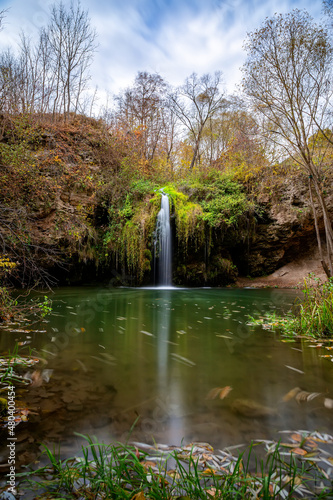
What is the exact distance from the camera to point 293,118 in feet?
16.6

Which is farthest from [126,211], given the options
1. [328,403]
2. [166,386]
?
[328,403]

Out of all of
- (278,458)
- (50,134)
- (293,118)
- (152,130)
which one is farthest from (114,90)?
(278,458)

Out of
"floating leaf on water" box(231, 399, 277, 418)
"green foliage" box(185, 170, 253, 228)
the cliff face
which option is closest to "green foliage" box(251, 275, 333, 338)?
"floating leaf on water" box(231, 399, 277, 418)

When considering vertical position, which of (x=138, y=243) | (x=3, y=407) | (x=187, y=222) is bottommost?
(x=3, y=407)

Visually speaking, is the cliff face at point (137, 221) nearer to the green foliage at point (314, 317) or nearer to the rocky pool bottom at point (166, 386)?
the rocky pool bottom at point (166, 386)

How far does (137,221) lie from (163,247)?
173 cm

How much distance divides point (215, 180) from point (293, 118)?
29.6 feet

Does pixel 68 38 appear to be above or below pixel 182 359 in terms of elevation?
above

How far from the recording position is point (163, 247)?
11734 millimetres

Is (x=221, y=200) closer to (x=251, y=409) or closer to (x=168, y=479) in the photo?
(x=251, y=409)

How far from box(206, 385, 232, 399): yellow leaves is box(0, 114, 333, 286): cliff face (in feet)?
27.7

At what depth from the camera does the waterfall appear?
38.3ft

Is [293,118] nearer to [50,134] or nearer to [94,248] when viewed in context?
[94,248]

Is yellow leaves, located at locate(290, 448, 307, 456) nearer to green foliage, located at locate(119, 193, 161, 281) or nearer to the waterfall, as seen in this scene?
green foliage, located at locate(119, 193, 161, 281)
